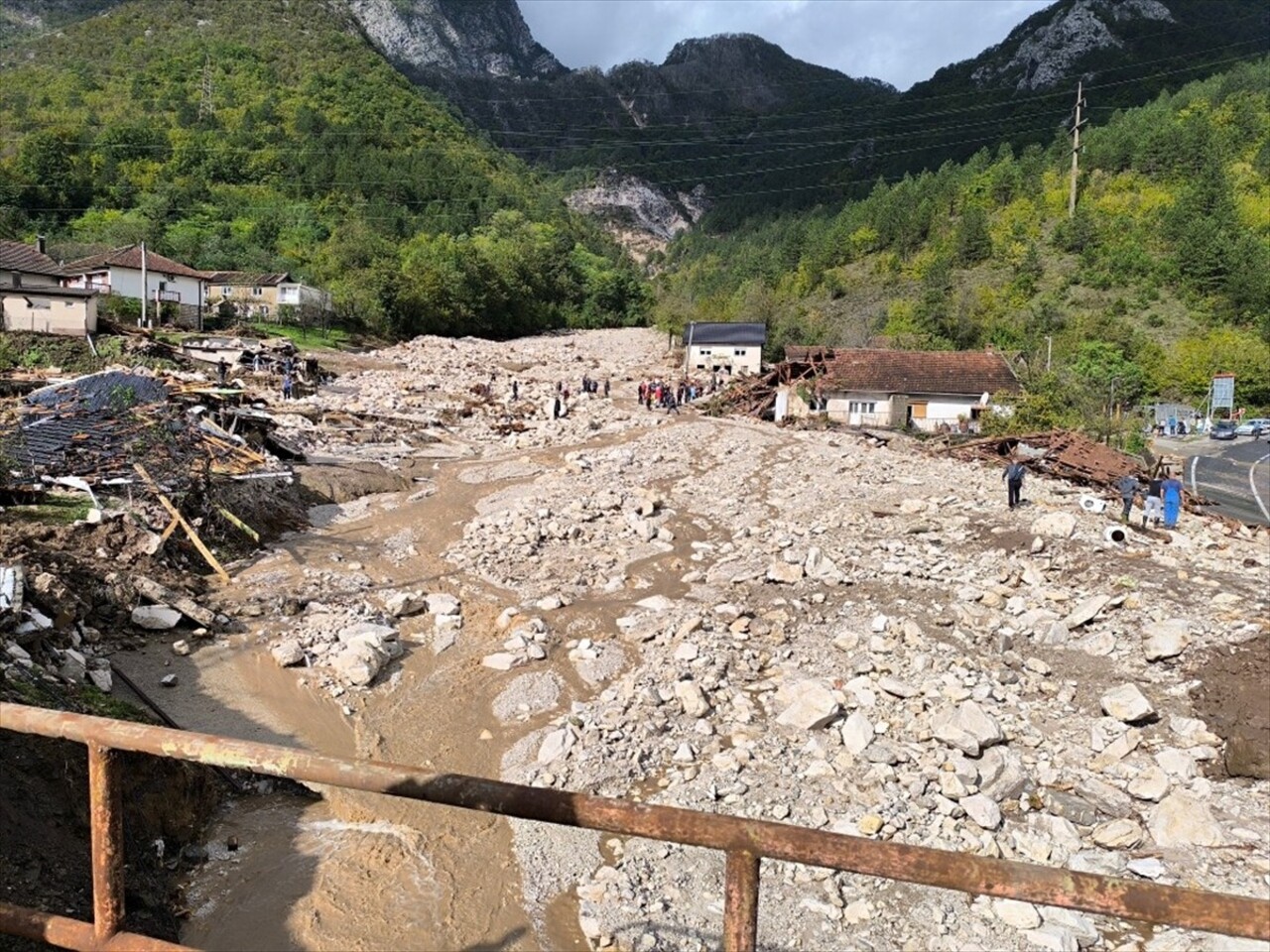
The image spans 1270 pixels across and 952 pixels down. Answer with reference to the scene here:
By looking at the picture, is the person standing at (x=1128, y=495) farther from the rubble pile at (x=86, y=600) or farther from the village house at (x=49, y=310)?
the village house at (x=49, y=310)

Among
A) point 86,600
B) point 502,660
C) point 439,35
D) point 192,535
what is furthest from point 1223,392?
point 439,35

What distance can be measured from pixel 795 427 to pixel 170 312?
106 ft

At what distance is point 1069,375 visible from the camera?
103 feet

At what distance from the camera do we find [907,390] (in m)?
32.1

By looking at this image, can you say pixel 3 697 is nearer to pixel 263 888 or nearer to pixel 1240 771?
pixel 263 888

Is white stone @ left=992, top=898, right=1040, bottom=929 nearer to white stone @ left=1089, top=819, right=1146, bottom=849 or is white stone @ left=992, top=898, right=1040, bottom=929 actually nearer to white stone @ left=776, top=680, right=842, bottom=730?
white stone @ left=1089, top=819, right=1146, bottom=849

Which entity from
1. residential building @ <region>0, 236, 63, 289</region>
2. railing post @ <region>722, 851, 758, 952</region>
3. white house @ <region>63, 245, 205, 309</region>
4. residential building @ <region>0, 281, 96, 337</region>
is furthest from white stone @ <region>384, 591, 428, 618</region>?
white house @ <region>63, 245, 205, 309</region>

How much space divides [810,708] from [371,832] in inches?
172

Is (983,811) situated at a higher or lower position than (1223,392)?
lower

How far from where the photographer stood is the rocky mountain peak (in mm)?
113250

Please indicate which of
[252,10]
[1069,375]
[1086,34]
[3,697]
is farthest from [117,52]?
[1086,34]

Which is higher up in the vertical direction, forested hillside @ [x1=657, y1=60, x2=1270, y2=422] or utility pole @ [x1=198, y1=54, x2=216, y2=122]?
utility pole @ [x1=198, y1=54, x2=216, y2=122]

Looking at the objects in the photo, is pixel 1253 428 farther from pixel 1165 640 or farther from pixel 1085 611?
pixel 1165 640

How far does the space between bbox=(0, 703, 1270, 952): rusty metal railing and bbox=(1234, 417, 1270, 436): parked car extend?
43.9 metres
